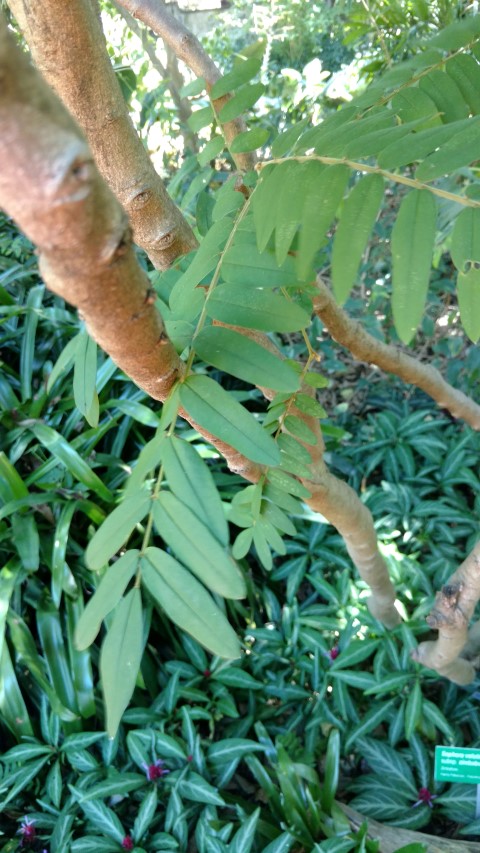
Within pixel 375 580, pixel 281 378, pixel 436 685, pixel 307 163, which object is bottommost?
pixel 436 685

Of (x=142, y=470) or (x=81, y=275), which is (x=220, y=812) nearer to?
(x=142, y=470)

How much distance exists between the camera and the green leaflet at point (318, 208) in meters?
0.65

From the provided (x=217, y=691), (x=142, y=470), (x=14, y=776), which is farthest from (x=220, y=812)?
(x=142, y=470)

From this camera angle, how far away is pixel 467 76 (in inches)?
36.1

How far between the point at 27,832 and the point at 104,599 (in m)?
1.75

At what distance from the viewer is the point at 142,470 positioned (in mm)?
630

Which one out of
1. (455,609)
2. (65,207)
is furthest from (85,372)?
(455,609)

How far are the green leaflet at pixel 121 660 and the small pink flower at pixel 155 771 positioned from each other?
5.38 feet

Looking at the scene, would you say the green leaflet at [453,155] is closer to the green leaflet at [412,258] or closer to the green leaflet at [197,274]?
the green leaflet at [412,258]

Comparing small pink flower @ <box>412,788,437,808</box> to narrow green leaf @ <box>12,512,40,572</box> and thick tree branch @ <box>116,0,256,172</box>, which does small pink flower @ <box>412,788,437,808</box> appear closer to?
narrow green leaf @ <box>12,512,40,572</box>

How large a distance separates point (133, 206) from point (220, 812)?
1.80 meters

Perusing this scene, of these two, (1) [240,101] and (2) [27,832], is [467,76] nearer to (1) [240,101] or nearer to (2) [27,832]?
(1) [240,101]

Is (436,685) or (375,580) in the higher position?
(375,580)

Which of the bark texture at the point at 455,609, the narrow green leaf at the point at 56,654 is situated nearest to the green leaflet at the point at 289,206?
the bark texture at the point at 455,609
